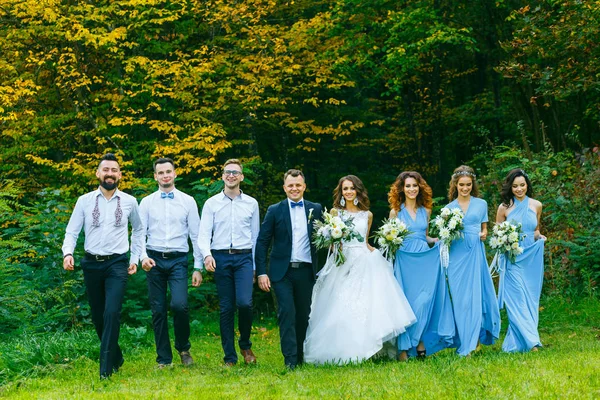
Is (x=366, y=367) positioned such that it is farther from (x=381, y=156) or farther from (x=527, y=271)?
(x=381, y=156)

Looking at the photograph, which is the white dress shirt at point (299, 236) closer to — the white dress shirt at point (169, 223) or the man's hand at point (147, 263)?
the white dress shirt at point (169, 223)

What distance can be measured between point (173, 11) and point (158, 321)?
1100cm

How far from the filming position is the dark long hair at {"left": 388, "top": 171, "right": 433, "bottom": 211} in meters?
9.05

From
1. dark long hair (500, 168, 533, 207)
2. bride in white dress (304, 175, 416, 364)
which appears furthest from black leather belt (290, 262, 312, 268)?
dark long hair (500, 168, 533, 207)

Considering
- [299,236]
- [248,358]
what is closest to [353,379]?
[299,236]

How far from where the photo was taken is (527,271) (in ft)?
29.7

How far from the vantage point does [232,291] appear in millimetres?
8688

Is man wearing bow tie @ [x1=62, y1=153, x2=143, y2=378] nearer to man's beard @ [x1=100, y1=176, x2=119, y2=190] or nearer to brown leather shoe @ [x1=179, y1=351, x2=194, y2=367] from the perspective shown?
man's beard @ [x1=100, y1=176, x2=119, y2=190]

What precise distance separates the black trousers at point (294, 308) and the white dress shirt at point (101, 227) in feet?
5.31

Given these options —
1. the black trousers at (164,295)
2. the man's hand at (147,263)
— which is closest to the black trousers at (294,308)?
the black trousers at (164,295)

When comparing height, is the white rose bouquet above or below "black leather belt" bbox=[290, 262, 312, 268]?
above

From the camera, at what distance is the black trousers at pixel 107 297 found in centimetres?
775

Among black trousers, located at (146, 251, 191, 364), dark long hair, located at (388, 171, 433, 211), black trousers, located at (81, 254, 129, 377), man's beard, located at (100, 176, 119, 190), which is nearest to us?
black trousers, located at (81, 254, 129, 377)

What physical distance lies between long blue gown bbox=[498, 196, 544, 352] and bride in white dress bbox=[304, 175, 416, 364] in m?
1.19
